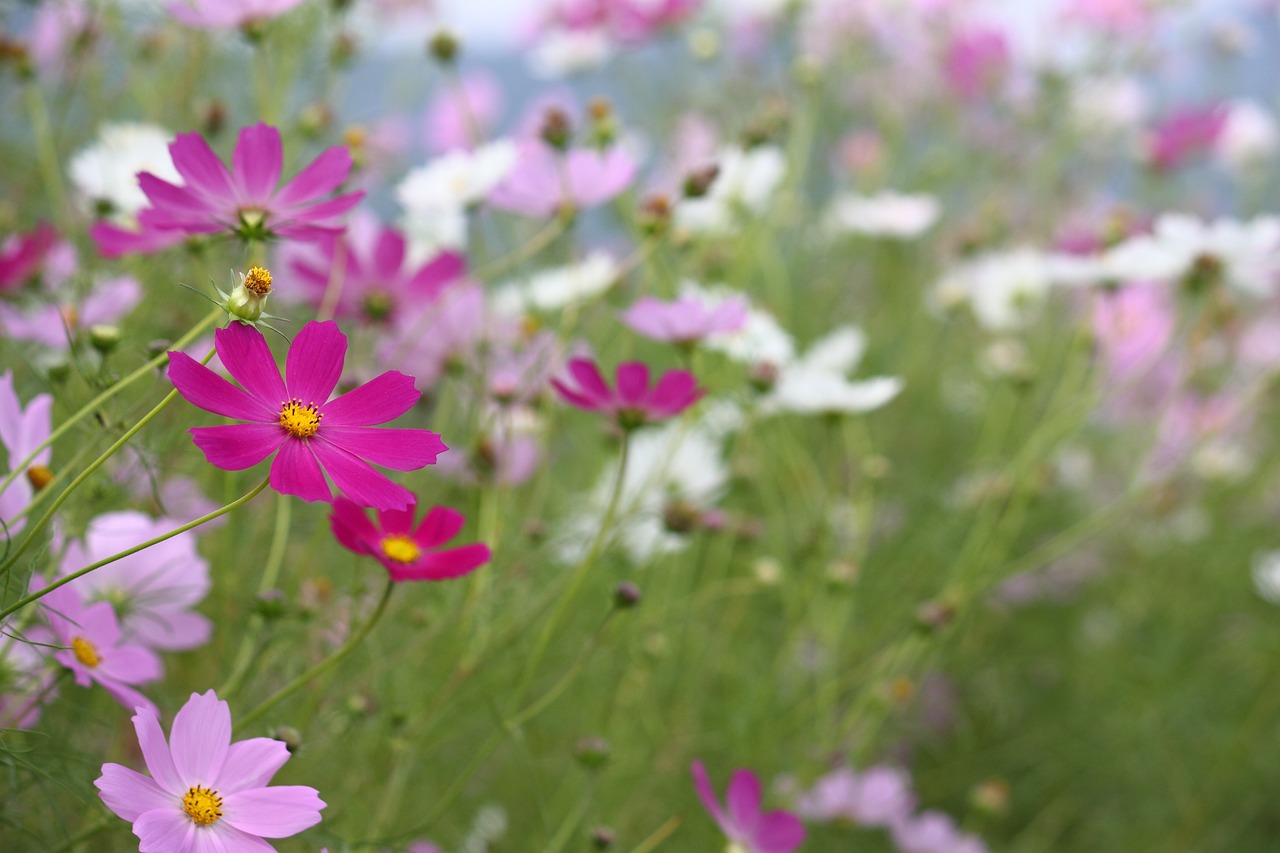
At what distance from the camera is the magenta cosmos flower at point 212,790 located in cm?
29

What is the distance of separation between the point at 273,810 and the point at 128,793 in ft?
0.12

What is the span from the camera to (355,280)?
578mm

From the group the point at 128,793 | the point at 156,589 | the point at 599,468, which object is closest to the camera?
the point at 128,793

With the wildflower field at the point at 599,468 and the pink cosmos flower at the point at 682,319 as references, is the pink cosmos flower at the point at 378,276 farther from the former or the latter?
the pink cosmos flower at the point at 682,319

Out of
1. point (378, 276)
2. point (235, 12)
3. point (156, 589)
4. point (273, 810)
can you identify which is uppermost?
point (235, 12)

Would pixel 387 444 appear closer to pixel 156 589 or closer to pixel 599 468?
pixel 156 589

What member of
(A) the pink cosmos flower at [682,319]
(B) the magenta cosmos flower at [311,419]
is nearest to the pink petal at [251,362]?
(B) the magenta cosmos flower at [311,419]

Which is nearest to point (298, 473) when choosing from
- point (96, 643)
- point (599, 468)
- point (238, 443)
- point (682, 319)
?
point (238, 443)

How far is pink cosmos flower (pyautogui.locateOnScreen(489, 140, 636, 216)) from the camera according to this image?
1.95 feet

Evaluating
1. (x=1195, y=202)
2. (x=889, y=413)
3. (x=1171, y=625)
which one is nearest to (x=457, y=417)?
(x=889, y=413)

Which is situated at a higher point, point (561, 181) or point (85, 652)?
point (561, 181)

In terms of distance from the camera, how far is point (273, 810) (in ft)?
0.96

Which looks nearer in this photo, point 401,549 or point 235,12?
point 401,549

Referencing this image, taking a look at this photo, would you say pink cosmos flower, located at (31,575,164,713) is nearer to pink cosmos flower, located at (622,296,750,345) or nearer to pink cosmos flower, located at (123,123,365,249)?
pink cosmos flower, located at (123,123,365,249)
